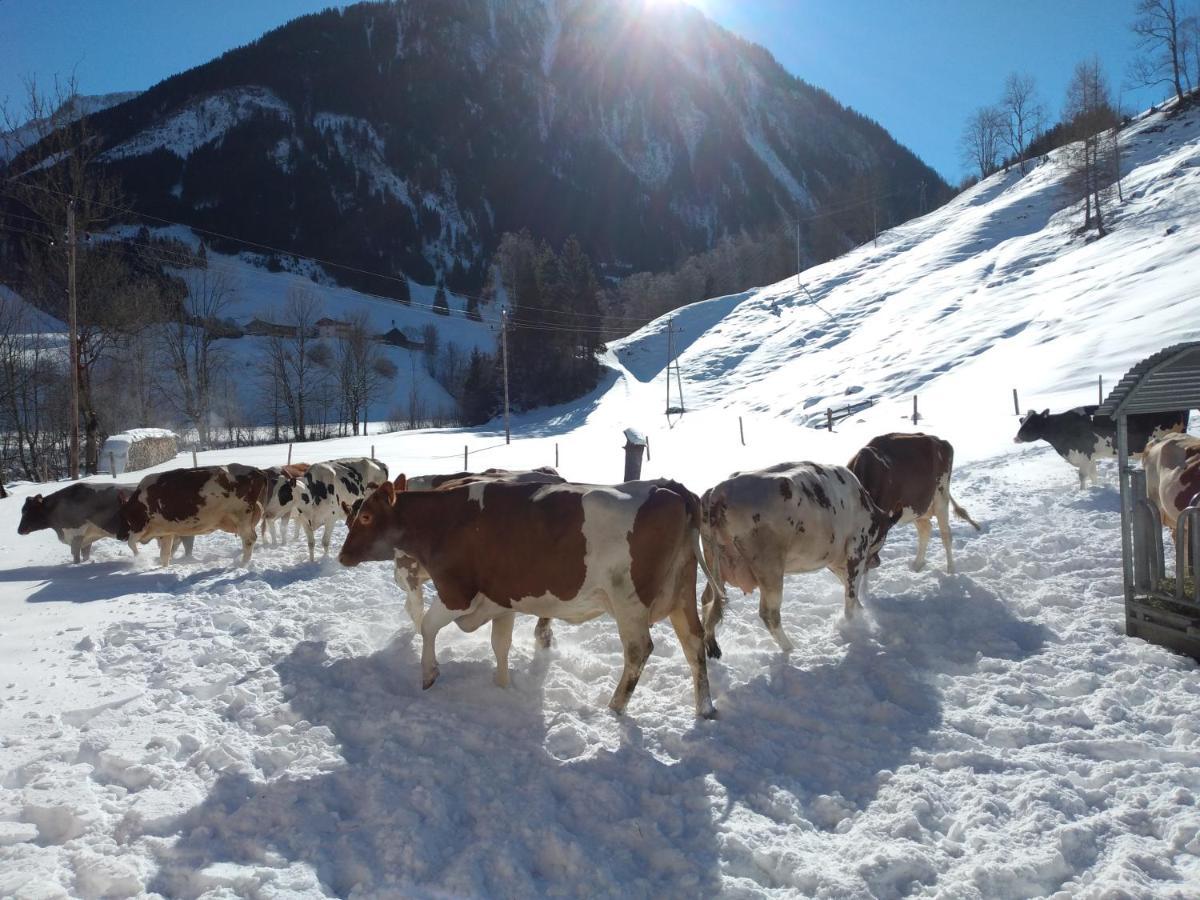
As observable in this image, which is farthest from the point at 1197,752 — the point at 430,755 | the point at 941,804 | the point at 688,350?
the point at 688,350

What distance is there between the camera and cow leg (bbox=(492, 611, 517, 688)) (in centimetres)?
623

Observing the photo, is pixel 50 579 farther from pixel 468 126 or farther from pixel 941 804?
pixel 468 126

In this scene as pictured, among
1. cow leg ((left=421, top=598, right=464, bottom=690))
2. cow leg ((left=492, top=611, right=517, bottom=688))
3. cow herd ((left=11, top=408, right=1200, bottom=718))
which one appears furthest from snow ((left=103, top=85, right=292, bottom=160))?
cow leg ((left=492, top=611, right=517, bottom=688))

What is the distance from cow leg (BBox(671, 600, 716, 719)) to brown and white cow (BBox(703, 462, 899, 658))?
3.07ft

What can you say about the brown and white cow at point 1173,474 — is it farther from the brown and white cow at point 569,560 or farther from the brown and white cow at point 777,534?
the brown and white cow at point 569,560

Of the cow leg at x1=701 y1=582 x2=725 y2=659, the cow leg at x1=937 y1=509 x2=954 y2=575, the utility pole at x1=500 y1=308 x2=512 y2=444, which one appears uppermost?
the utility pole at x1=500 y1=308 x2=512 y2=444

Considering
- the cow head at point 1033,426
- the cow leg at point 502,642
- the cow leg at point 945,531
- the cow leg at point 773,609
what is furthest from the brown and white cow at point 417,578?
the cow head at point 1033,426

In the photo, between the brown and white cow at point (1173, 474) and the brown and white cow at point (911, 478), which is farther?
the brown and white cow at point (911, 478)

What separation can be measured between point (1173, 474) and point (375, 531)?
8670 millimetres

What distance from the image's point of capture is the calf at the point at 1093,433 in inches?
526

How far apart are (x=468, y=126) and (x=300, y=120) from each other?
39.4 metres

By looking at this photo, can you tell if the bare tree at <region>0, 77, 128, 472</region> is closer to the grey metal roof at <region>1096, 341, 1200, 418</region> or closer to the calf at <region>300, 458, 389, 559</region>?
the calf at <region>300, 458, 389, 559</region>

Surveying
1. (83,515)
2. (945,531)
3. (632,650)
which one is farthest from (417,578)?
(83,515)

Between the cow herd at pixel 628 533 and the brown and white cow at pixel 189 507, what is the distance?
0.8 inches
